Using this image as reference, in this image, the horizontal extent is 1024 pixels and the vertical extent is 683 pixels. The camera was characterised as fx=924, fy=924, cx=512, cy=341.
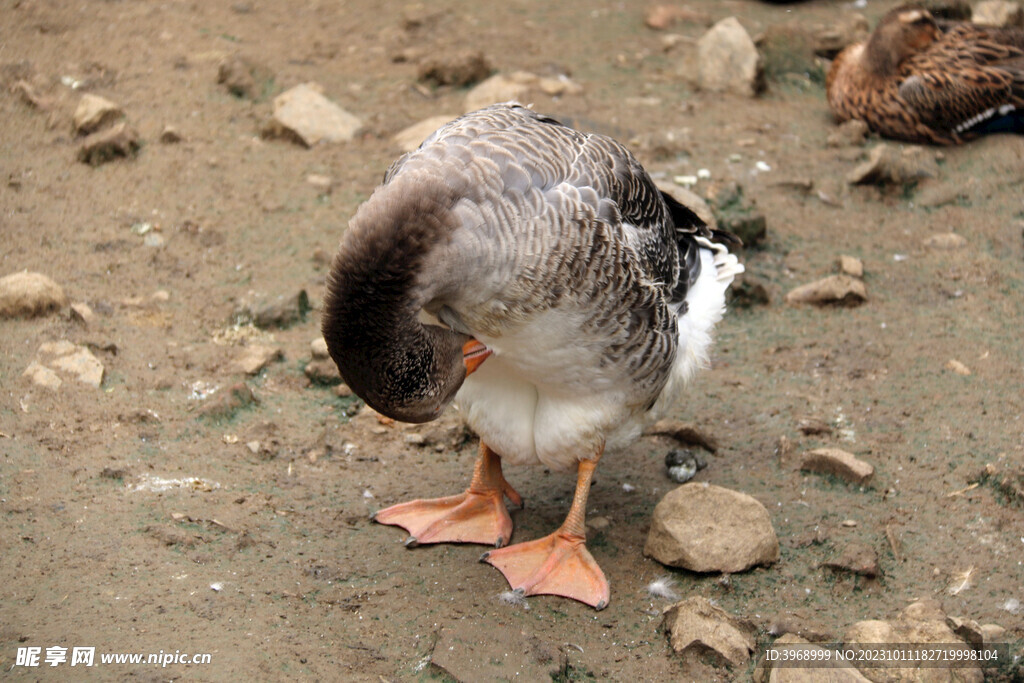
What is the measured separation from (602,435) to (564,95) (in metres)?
5.31

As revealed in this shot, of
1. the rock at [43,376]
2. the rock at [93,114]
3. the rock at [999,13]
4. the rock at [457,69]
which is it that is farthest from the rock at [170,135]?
the rock at [999,13]

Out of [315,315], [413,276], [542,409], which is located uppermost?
[413,276]

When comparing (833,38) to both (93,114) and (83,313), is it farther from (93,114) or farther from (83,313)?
(83,313)

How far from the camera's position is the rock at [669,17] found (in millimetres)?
11055

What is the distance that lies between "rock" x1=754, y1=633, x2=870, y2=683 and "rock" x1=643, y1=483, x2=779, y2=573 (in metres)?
0.71

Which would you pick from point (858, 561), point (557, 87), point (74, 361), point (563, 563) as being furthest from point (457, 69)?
point (858, 561)

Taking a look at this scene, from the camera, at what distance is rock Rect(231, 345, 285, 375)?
619 cm

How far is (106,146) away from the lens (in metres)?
7.82

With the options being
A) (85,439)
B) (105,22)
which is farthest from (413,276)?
(105,22)

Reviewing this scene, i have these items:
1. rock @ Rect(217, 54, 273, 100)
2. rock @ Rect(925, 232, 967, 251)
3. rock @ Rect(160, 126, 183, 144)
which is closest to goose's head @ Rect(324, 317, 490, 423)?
rock @ Rect(160, 126, 183, 144)

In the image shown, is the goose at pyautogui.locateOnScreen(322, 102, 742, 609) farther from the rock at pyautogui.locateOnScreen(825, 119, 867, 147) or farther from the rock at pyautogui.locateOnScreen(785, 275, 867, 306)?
the rock at pyautogui.locateOnScreen(825, 119, 867, 147)

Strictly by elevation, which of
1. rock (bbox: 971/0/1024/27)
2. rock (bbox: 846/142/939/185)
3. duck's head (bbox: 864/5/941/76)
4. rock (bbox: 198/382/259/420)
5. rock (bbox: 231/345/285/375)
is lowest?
rock (bbox: 231/345/285/375)

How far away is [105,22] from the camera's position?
384 inches

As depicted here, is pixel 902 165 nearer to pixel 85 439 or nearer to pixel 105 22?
pixel 85 439
